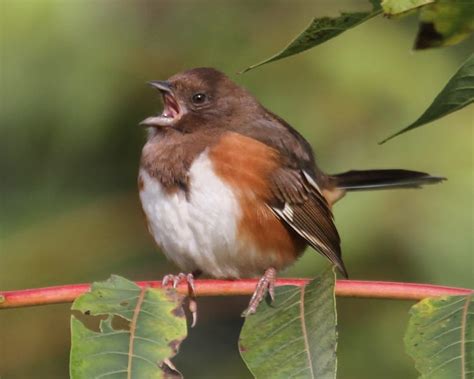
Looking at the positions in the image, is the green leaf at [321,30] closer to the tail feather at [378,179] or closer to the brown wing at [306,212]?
the brown wing at [306,212]

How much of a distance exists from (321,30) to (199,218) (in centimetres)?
149

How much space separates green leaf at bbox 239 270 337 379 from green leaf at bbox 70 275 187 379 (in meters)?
0.14

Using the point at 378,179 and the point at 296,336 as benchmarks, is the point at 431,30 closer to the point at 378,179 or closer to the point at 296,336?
the point at 296,336

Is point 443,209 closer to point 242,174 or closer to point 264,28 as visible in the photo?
point 242,174

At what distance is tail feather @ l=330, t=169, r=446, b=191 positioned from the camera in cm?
405

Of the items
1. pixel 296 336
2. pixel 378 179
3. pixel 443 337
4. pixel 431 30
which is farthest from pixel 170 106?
pixel 443 337

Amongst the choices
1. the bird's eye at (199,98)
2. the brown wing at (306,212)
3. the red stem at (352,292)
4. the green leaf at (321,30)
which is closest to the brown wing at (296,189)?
the brown wing at (306,212)

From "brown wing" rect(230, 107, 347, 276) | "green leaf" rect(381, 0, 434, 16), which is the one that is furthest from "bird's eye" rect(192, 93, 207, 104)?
"green leaf" rect(381, 0, 434, 16)

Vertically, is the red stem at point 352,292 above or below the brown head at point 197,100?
below

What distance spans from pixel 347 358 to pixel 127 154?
4.97 ft

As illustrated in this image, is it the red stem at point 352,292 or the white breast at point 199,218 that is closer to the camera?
the red stem at point 352,292

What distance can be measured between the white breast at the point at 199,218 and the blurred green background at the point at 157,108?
789 millimetres

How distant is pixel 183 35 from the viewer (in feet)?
16.4

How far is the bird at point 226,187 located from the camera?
332 cm
